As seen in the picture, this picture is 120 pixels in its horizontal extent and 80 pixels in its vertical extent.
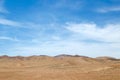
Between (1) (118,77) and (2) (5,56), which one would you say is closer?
(1) (118,77)

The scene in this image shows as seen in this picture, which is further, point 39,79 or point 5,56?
point 5,56

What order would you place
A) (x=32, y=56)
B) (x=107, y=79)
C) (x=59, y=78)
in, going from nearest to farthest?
1. (x=107, y=79)
2. (x=59, y=78)
3. (x=32, y=56)

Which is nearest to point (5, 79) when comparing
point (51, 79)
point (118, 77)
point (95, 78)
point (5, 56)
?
point (51, 79)

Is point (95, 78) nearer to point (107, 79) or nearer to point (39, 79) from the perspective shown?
point (107, 79)

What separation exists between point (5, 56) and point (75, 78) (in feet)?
383

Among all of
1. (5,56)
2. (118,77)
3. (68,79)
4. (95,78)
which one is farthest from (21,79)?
(5,56)

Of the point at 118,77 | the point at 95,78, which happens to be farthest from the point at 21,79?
the point at 118,77

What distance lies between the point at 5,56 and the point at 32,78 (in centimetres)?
11370

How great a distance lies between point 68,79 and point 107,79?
484 cm

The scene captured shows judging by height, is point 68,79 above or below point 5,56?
below

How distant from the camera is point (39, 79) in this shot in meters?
29.5

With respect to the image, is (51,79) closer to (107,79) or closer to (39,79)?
(39,79)

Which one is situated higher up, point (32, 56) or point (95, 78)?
point (32, 56)

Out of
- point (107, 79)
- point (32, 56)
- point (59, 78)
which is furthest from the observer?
point (32, 56)
